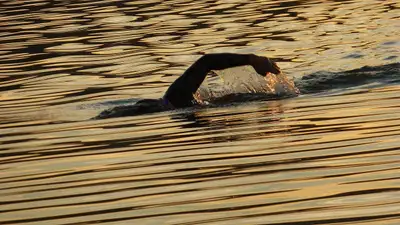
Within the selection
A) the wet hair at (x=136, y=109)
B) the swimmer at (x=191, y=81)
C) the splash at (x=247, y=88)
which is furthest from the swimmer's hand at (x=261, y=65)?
the wet hair at (x=136, y=109)

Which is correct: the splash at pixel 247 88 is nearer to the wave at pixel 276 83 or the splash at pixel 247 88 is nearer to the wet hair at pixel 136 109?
the wave at pixel 276 83

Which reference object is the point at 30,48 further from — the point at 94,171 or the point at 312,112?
the point at 94,171

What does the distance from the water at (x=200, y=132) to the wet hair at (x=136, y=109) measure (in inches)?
6.9

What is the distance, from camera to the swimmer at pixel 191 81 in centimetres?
1396

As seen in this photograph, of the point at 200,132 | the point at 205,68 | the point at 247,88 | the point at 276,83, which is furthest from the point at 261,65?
the point at 247,88

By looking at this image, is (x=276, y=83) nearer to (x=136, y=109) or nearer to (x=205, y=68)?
(x=205, y=68)

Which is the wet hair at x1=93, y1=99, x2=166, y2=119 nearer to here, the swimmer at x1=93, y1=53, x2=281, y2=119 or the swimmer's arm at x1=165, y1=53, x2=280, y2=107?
the swimmer at x1=93, y1=53, x2=281, y2=119

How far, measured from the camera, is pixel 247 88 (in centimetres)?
1581

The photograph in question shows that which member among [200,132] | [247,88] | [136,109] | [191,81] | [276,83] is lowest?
[247,88]

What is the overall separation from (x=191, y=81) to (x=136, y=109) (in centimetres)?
76

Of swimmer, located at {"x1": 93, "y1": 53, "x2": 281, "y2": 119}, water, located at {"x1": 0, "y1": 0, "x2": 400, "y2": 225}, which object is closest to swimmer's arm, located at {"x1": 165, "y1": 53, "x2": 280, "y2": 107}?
swimmer, located at {"x1": 93, "y1": 53, "x2": 281, "y2": 119}

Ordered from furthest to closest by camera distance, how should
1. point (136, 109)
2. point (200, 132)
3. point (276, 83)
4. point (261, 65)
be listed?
point (276, 83), point (136, 109), point (261, 65), point (200, 132)

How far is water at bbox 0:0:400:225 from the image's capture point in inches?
349

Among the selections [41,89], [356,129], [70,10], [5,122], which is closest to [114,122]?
[5,122]
